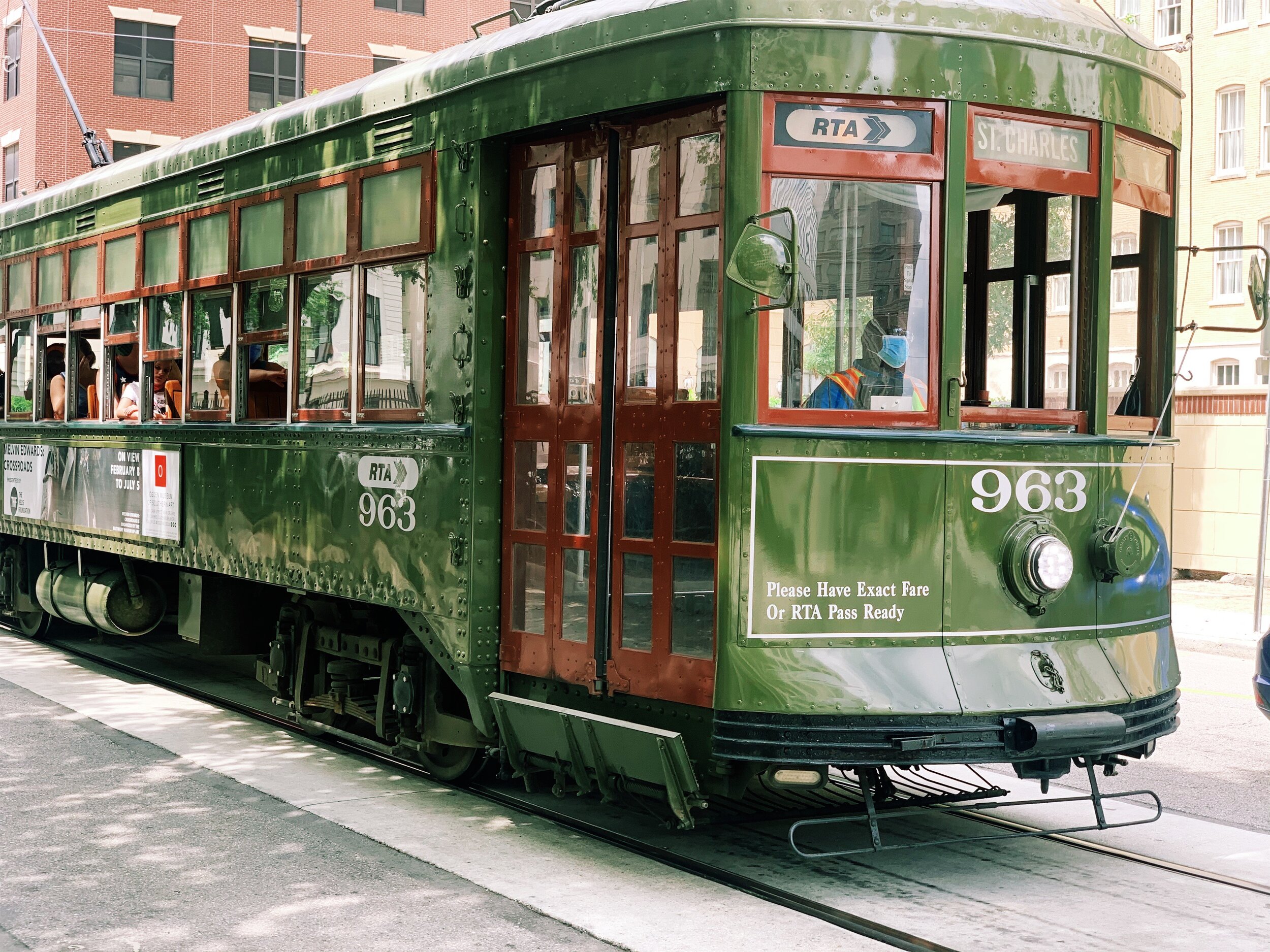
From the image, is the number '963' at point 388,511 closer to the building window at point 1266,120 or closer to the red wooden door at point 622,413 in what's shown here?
the red wooden door at point 622,413

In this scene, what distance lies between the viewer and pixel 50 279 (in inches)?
473

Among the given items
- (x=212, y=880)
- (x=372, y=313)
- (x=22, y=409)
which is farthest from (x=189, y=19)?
(x=212, y=880)

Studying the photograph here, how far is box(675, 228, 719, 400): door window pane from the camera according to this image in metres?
5.92

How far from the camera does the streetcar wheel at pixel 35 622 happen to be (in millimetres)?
13195

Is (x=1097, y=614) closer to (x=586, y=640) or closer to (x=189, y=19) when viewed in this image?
(x=586, y=640)

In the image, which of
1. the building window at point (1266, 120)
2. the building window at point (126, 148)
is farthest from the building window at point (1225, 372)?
the building window at point (126, 148)

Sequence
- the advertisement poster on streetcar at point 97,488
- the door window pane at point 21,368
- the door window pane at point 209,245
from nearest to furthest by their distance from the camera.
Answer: the door window pane at point 209,245
the advertisement poster on streetcar at point 97,488
the door window pane at point 21,368

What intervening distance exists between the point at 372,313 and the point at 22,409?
6.31 meters

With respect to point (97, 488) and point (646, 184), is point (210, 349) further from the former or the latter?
point (646, 184)

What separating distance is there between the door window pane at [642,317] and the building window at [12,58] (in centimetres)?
3553

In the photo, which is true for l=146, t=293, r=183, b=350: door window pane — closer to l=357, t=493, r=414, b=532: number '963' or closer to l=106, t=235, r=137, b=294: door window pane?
l=106, t=235, r=137, b=294: door window pane

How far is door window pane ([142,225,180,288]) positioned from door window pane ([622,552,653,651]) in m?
4.83

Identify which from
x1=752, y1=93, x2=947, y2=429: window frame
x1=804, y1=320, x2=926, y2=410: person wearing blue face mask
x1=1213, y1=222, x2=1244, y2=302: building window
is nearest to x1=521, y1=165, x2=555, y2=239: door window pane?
x1=752, y1=93, x2=947, y2=429: window frame

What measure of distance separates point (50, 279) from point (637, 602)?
7.82 meters
